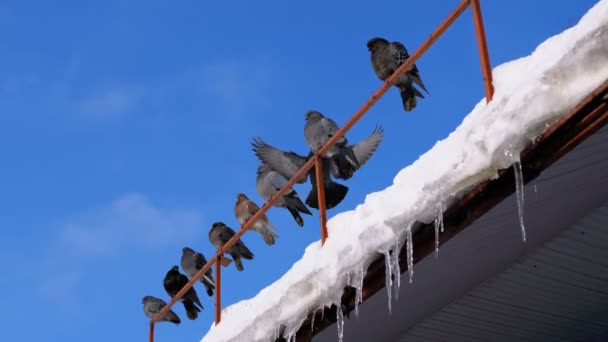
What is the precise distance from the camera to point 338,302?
5.92 meters

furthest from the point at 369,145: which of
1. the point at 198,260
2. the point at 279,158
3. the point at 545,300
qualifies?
the point at 545,300

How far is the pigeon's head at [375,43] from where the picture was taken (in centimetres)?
1029

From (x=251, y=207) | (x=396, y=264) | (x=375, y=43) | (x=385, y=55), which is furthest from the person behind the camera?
(x=251, y=207)

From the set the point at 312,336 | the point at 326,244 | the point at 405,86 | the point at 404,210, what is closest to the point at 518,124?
the point at 404,210

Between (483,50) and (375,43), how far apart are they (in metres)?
4.97

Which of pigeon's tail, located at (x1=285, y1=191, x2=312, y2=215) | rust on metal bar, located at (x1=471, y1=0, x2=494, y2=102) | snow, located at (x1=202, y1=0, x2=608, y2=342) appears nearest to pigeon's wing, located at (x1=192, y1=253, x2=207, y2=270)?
pigeon's tail, located at (x1=285, y1=191, x2=312, y2=215)

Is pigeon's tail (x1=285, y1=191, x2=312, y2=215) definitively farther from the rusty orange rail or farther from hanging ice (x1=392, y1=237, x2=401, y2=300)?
hanging ice (x1=392, y1=237, x2=401, y2=300)

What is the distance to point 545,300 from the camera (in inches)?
252

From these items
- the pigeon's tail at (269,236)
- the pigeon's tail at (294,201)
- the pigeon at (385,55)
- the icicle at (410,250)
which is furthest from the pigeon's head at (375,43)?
the icicle at (410,250)

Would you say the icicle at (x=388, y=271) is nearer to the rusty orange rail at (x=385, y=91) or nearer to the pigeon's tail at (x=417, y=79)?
the rusty orange rail at (x=385, y=91)

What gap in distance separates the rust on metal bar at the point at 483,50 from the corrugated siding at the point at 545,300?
1.03m

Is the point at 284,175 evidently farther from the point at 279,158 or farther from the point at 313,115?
the point at 313,115

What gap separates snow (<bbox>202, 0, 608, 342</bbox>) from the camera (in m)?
4.46

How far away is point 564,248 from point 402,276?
968 mm
